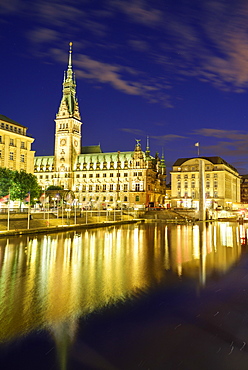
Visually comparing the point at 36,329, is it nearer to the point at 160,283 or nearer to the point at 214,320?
the point at 214,320

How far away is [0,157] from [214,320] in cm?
8217

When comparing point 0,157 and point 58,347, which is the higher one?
point 0,157

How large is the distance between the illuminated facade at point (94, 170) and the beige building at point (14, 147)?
271ft

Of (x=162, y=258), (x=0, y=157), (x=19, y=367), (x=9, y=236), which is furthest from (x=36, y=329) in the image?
(x=0, y=157)

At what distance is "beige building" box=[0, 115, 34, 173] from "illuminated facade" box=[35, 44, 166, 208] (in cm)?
8264

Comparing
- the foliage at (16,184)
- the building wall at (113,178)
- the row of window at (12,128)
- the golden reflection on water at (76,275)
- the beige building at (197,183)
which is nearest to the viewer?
the golden reflection on water at (76,275)

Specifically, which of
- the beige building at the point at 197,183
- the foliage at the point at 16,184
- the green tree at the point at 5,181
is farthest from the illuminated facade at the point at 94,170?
the green tree at the point at 5,181

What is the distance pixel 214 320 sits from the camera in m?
15.1

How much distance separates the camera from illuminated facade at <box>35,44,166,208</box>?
6909 inches

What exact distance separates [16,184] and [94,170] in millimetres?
110929

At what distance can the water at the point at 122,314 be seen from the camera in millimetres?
11484

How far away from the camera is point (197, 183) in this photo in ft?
550

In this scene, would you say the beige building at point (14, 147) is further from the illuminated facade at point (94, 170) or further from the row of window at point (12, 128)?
the illuminated facade at point (94, 170)

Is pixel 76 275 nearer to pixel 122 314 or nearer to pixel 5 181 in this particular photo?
pixel 122 314
